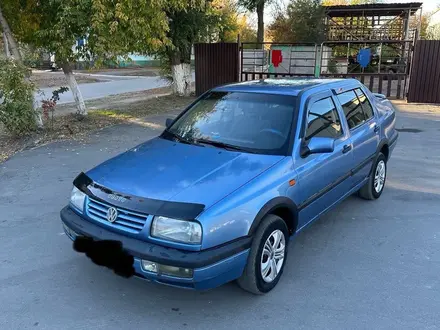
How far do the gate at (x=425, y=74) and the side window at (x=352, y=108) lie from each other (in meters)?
9.75

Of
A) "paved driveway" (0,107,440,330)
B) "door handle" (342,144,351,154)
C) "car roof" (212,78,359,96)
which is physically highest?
"car roof" (212,78,359,96)

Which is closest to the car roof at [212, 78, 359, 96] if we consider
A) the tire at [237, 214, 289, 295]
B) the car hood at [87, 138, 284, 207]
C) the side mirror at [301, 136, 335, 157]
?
the side mirror at [301, 136, 335, 157]

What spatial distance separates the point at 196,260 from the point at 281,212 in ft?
3.24

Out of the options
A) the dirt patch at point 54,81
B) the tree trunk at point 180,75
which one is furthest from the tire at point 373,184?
the dirt patch at point 54,81

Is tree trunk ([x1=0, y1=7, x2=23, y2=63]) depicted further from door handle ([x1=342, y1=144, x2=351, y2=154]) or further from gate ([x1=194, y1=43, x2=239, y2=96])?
gate ([x1=194, y1=43, x2=239, y2=96])

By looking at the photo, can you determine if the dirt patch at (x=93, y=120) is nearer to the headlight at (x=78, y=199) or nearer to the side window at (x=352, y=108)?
the headlight at (x=78, y=199)

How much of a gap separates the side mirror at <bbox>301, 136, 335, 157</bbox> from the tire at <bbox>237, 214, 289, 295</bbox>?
0.69 metres

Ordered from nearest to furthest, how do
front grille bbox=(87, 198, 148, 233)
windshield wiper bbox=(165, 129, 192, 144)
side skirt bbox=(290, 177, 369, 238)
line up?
front grille bbox=(87, 198, 148, 233), side skirt bbox=(290, 177, 369, 238), windshield wiper bbox=(165, 129, 192, 144)

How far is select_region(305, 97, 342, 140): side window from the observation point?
385 cm

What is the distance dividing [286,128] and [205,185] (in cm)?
109

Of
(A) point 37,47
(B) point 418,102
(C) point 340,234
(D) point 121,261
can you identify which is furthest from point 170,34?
(D) point 121,261

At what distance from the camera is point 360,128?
462cm

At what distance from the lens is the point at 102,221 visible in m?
3.12

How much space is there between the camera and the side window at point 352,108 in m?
4.46
